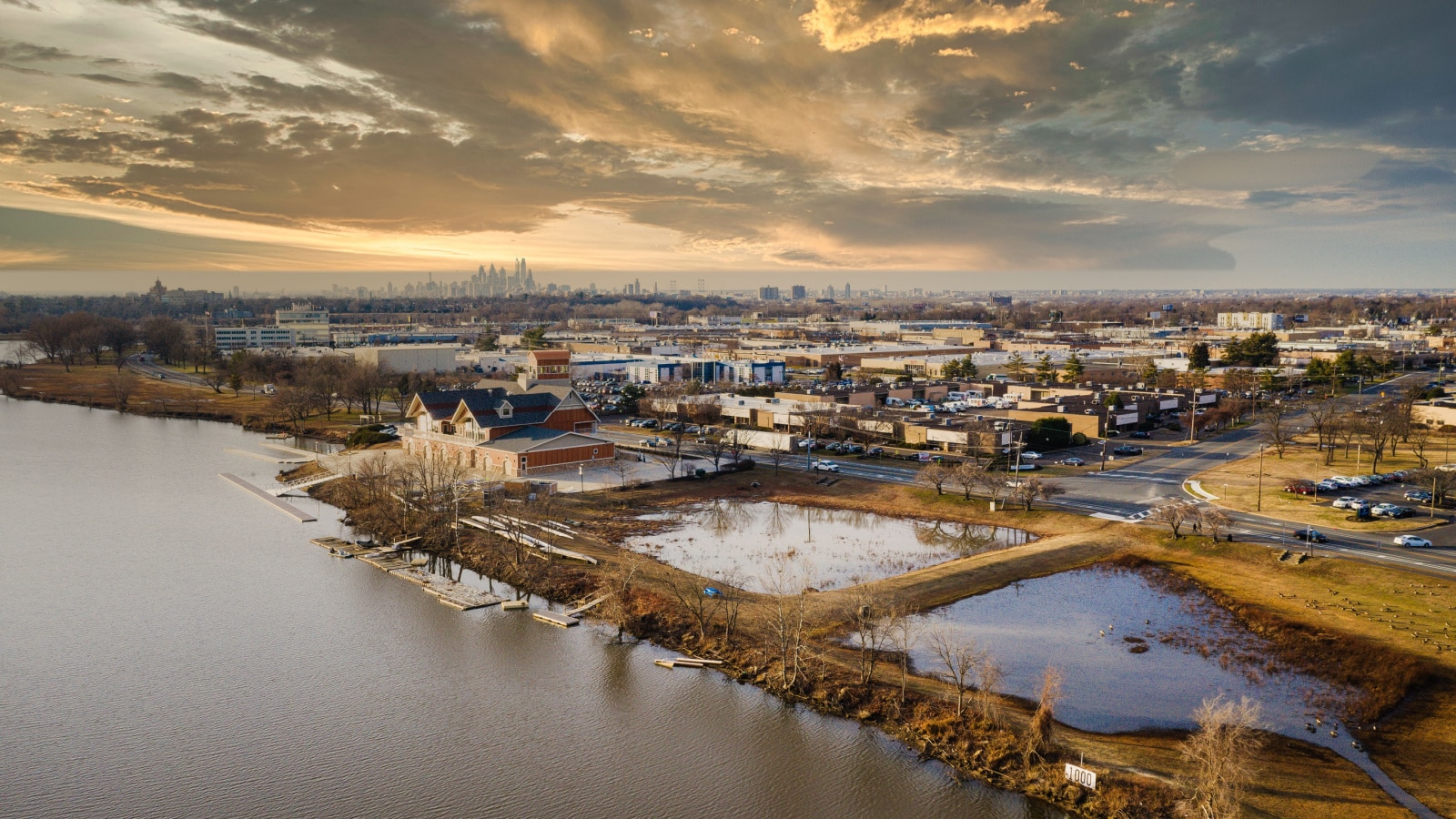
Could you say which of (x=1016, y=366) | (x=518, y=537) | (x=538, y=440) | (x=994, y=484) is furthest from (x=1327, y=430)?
(x=1016, y=366)

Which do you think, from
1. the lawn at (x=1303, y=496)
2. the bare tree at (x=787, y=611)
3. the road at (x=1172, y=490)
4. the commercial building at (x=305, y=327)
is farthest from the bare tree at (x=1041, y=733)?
the commercial building at (x=305, y=327)

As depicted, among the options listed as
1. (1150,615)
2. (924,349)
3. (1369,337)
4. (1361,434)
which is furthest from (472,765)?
(1369,337)

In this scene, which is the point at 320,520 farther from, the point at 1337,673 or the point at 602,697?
the point at 1337,673

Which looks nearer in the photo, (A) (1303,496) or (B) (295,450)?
(A) (1303,496)

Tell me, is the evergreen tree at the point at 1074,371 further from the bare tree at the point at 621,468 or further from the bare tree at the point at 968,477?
the bare tree at the point at 621,468

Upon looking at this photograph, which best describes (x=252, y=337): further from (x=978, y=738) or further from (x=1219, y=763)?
(x=1219, y=763)

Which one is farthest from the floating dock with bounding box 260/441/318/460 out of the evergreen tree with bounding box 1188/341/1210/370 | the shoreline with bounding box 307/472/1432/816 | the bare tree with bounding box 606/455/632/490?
the evergreen tree with bounding box 1188/341/1210/370
